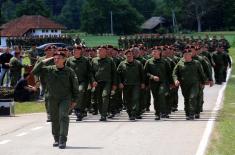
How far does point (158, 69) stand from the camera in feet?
67.7

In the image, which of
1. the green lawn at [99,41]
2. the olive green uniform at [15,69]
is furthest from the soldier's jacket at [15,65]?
the green lawn at [99,41]

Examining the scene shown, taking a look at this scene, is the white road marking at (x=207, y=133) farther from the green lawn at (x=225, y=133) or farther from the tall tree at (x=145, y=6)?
the tall tree at (x=145, y=6)

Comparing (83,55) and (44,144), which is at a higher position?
(83,55)

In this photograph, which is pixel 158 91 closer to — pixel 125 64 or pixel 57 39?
pixel 125 64

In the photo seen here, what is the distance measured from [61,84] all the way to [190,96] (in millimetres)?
6387

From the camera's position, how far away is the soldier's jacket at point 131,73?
20.6 metres

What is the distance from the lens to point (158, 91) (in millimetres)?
20609

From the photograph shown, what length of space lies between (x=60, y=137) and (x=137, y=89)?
6.62m

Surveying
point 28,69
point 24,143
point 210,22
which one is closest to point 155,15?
point 210,22

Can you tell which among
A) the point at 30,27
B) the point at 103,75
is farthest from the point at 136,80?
the point at 30,27

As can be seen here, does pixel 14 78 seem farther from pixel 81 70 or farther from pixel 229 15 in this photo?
pixel 229 15

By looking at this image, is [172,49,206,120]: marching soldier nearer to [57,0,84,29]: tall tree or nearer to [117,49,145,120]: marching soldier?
[117,49,145,120]: marching soldier

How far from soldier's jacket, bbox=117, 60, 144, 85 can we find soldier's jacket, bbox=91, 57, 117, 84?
260 millimetres

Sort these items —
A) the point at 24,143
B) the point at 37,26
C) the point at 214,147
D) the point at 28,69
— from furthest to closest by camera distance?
the point at 37,26, the point at 28,69, the point at 24,143, the point at 214,147
